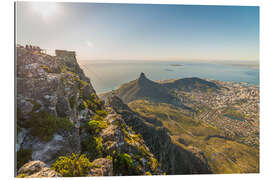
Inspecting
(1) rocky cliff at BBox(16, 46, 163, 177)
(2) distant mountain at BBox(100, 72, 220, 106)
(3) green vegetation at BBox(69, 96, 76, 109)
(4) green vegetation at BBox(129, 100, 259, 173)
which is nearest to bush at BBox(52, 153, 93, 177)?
(1) rocky cliff at BBox(16, 46, 163, 177)

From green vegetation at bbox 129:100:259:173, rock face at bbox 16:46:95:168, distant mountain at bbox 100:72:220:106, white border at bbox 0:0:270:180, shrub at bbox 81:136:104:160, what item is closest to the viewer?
rock face at bbox 16:46:95:168

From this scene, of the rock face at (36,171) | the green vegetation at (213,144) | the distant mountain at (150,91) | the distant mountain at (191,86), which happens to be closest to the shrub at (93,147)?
the rock face at (36,171)

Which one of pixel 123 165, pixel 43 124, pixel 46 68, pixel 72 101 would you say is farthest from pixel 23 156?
pixel 46 68

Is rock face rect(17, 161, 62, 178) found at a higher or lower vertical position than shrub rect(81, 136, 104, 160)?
higher

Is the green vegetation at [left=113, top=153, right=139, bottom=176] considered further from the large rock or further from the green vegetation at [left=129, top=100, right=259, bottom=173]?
the green vegetation at [left=129, top=100, right=259, bottom=173]
